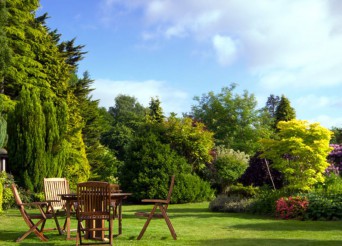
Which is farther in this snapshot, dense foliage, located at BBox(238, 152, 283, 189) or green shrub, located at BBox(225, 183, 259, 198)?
dense foliage, located at BBox(238, 152, 283, 189)

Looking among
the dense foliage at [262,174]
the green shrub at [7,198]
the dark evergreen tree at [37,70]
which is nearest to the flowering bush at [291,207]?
the dense foliage at [262,174]

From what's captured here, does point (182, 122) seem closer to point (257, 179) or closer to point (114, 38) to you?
point (257, 179)

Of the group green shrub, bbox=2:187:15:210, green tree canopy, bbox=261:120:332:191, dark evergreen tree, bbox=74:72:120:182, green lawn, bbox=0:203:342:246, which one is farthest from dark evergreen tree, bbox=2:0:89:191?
green lawn, bbox=0:203:342:246

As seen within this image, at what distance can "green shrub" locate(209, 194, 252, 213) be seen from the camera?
1559cm

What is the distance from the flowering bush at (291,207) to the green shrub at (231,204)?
192 cm

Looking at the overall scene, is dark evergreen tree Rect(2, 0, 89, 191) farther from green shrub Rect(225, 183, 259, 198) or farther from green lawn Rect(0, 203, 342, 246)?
green lawn Rect(0, 203, 342, 246)

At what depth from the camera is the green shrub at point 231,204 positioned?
15.6 metres

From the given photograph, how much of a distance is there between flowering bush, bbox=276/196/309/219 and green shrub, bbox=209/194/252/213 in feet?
6.29

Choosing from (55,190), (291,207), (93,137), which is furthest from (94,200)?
(93,137)

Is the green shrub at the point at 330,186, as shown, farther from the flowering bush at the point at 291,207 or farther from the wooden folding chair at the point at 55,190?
the wooden folding chair at the point at 55,190

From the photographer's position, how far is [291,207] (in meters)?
13.3

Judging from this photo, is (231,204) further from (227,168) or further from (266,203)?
(227,168)

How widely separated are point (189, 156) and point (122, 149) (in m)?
16.9

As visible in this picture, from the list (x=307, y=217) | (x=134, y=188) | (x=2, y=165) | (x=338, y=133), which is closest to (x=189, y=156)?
(x=134, y=188)
